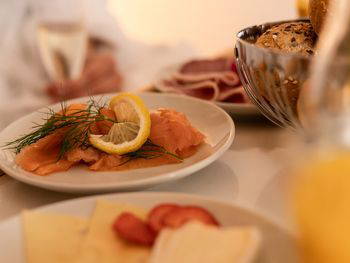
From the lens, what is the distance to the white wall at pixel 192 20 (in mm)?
2926

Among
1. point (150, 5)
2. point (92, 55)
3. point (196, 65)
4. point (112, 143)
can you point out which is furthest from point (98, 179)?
point (150, 5)

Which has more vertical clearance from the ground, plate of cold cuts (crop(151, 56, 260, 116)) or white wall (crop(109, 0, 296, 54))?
plate of cold cuts (crop(151, 56, 260, 116))

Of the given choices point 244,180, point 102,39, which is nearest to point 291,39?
point 244,180

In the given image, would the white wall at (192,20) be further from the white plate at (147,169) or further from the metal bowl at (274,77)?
→ the metal bowl at (274,77)

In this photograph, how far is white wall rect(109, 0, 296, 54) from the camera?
2926mm

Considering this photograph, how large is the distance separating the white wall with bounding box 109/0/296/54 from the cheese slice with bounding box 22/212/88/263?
2.41 meters

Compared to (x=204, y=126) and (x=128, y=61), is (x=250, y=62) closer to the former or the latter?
(x=204, y=126)

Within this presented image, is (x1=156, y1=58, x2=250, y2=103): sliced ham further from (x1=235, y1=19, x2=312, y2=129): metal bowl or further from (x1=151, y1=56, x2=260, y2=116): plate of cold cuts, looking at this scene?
(x1=235, y1=19, x2=312, y2=129): metal bowl

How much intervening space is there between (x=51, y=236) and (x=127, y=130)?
257 mm

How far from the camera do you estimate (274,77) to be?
68cm

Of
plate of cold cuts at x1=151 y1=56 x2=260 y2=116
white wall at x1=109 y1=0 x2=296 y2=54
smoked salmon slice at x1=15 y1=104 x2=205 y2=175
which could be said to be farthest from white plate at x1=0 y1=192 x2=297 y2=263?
white wall at x1=109 y1=0 x2=296 y2=54

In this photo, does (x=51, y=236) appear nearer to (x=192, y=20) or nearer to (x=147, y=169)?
(x=147, y=169)

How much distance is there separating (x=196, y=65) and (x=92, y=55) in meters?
1.39

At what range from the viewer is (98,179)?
708 millimetres
